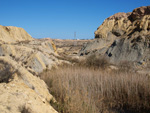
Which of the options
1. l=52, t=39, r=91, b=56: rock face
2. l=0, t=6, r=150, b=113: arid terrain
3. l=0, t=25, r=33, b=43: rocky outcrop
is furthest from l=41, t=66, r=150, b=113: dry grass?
l=52, t=39, r=91, b=56: rock face

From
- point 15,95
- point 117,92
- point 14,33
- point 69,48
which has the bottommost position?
point 117,92

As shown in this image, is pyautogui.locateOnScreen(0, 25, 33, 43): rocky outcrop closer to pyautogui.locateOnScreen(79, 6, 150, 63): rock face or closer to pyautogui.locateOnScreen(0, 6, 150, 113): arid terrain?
pyautogui.locateOnScreen(79, 6, 150, 63): rock face

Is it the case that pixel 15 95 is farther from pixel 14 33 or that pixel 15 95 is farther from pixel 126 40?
pixel 14 33

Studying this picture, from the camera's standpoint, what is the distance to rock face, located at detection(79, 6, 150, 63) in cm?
1877

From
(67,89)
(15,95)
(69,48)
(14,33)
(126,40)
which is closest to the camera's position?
(15,95)

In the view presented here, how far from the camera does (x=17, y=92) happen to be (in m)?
3.26

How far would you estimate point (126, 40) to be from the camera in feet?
70.7

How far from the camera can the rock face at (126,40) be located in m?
18.8

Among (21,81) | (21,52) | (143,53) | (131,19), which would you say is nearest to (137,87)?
(21,81)

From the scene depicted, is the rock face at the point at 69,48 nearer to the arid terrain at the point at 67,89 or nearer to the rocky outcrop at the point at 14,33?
the rocky outcrop at the point at 14,33

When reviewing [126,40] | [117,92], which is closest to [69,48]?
[126,40]

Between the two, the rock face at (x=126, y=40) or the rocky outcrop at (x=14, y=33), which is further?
the rocky outcrop at (x=14, y=33)

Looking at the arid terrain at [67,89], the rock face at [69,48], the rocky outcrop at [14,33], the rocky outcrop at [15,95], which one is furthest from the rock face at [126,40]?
the rocky outcrop at [15,95]

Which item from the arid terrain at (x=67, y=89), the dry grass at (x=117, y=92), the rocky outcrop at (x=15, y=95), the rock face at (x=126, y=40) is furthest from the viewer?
the rock face at (x=126, y=40)
